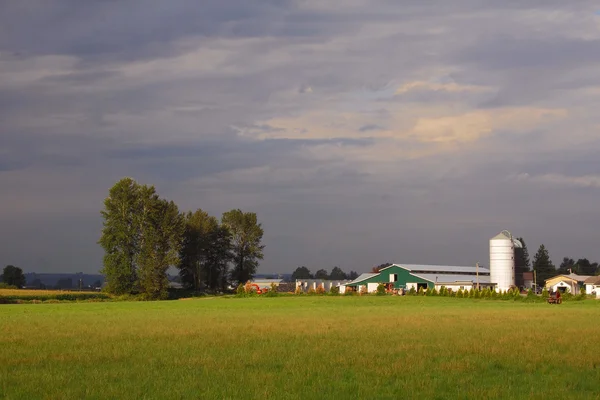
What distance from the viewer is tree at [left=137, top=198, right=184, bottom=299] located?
109 m

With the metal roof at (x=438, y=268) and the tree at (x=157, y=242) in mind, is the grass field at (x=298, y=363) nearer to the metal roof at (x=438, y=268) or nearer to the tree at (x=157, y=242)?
the tree at (x=157, y=242)

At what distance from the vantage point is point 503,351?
23922mm

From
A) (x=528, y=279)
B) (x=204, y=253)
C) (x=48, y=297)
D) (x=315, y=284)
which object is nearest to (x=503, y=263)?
(x=528, y=279)

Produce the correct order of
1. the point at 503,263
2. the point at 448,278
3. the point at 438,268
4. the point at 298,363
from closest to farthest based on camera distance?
the point at 298,363
the point at 503,263
the point at 448,278
the point at 438,268

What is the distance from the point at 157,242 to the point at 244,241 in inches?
1319

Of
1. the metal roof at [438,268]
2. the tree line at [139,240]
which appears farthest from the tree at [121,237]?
the metal roof at [438,268]

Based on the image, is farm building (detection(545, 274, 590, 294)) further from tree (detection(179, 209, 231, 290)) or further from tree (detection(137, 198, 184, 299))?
tree (detection(137, 198, 184, 299))

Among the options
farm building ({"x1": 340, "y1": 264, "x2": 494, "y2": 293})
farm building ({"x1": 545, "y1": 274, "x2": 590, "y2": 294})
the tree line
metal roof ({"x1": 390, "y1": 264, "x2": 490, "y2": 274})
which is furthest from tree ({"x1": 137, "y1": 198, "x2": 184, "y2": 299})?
farm building ({"x1": 545, "y1": 274, "x2": 590, "y2": 294})

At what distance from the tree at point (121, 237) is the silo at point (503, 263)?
6132 cm

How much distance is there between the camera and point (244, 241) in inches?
5620

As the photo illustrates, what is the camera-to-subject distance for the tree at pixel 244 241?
142 meters

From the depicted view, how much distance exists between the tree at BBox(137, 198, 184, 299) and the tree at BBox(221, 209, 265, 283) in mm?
28753

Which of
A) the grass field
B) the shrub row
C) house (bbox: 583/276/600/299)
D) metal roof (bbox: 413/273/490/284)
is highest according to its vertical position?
metal roof (bbox: 413/273/490/284)

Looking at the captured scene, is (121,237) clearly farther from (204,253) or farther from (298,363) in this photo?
(298,363)
